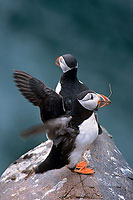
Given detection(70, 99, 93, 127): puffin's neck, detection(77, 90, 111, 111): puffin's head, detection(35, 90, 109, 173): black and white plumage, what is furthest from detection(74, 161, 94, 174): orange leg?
detection(77, 90, 111, 111): puffin's head

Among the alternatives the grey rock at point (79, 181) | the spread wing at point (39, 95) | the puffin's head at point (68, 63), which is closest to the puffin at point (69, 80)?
the puffin's head at point (68, 63)

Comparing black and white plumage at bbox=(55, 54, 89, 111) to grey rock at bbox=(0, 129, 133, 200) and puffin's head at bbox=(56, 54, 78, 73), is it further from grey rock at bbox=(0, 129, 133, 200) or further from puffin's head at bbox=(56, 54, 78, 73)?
grey rock at bbox=(0, 129, 133, 200)

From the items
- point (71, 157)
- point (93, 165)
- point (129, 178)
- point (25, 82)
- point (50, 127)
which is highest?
point (25, 82)

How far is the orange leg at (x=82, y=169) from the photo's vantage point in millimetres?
2518

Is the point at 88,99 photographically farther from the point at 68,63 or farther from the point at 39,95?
the point at 68,63

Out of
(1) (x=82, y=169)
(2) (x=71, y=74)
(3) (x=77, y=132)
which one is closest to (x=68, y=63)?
(2) (x=71, y=74)

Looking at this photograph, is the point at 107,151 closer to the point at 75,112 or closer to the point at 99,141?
the point at 99,141

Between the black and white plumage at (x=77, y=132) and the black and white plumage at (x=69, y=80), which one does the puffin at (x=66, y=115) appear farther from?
the black and white plumage at (x=69, y=80)

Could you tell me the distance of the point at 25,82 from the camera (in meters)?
2.32

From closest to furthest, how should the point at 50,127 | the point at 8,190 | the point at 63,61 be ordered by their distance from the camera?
the point at 50,127, the point at 8,190, the point at 63,61

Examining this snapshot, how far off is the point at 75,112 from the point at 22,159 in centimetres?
110

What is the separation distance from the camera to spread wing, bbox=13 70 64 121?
2318mm

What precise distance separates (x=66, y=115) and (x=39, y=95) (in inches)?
9.7

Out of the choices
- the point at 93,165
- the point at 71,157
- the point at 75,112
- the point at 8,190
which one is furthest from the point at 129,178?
the point at 8,190
